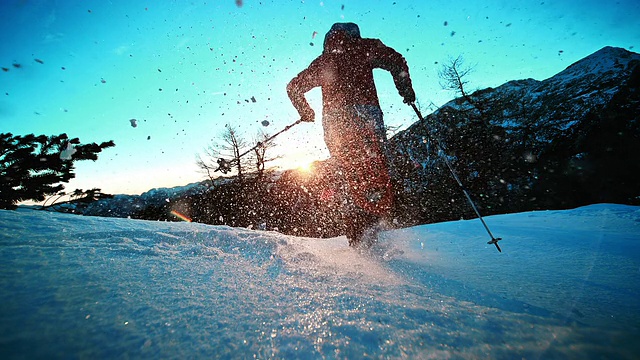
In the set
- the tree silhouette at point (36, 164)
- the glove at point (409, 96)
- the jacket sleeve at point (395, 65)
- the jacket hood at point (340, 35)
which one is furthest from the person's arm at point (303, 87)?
the tree silhouette at point (36, 164)

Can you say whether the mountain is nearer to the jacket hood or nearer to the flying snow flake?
the jacket hood

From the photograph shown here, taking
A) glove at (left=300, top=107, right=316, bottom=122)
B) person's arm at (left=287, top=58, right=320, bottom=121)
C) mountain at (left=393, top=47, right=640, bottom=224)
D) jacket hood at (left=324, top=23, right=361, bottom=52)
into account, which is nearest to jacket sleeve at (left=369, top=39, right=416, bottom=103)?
jacket hood at (left=324, top=23, right=361, bottom=52)

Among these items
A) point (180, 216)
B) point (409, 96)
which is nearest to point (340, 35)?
point (409, 96)

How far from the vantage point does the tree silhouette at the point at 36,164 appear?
195 inches

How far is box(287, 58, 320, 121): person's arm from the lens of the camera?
11.0ft

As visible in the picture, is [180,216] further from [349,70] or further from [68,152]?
[349,70]

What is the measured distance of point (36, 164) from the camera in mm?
5246

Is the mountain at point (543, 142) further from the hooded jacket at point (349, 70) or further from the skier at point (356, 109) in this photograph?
the skier at point (356, 109)

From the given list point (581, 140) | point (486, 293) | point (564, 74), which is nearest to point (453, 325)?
point (486, 293)

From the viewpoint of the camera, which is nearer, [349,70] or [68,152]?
[349,70]

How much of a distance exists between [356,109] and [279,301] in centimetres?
252

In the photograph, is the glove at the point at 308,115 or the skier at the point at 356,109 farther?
the glove at the point at 308,115

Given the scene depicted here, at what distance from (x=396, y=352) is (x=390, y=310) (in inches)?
8.4

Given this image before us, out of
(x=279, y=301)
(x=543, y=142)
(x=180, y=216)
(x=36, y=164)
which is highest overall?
(x=543, y=142)
